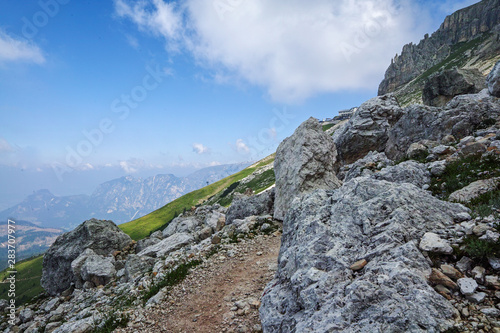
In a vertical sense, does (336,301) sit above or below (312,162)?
below

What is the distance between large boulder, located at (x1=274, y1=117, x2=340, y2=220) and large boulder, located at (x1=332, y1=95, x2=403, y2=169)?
673cm

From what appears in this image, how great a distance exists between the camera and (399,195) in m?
8.29

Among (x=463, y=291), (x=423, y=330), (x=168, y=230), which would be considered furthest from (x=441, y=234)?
(x=168, y=230)

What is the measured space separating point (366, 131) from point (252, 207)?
62.7 feet

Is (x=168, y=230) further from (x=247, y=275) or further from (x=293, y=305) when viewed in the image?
(x=293, y=305)

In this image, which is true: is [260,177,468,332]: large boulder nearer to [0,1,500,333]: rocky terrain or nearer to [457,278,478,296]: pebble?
[0,1,500,333]: rocky terrain

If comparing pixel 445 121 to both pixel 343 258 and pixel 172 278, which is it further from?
pixel 172 278

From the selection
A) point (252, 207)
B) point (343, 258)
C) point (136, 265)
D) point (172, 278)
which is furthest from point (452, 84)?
point (136, 265)

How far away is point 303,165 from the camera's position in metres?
23.6

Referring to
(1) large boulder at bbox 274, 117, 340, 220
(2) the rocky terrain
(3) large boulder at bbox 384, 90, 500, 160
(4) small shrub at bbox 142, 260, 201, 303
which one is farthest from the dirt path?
(3) large boulder at bbox 384, 90, 500, 160

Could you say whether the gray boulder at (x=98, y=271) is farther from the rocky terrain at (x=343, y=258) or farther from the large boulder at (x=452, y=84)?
the large boulder at (x=452, y=84)

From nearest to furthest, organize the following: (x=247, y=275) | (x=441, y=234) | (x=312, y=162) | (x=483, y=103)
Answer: (x=441, y=234)
(x=247, y=275)
(x=483, y=103)
(x=312, y=162)

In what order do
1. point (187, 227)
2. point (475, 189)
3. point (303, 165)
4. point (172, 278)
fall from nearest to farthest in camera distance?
1. point (475, 189)
2. point (172, 278)
3. point (303, 165)
4. point (187, 227)

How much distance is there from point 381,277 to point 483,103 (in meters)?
23.1
